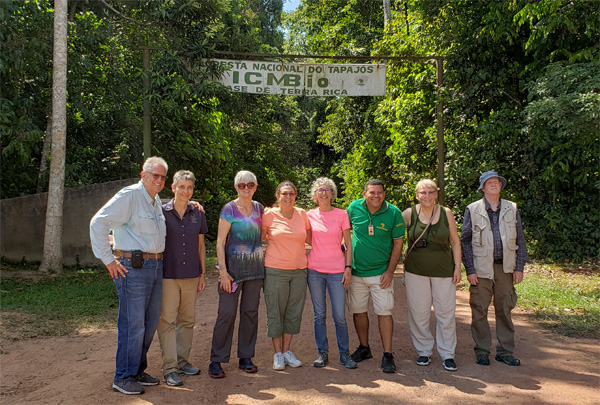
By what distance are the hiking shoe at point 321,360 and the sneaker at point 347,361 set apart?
0.47ft

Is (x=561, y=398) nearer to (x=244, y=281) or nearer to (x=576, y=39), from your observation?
(x=244, y=281)

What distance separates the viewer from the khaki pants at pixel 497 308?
520 centimetres

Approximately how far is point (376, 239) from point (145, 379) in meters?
2.41

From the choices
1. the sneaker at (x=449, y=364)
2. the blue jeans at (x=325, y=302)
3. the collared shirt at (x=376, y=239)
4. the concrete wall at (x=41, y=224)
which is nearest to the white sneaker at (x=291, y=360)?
the blue jeans at (x=325, y=302)

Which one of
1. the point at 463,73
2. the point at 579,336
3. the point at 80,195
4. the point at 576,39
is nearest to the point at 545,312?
the point at 579,336

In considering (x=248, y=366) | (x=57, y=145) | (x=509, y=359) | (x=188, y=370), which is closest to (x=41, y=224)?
(x=57, y=145)

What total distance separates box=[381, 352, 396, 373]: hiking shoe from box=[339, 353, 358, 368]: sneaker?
264 millimetres

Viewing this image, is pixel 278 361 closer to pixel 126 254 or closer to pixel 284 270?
pixel 284 270

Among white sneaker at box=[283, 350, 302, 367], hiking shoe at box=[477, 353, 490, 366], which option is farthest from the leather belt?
hiking shoe at box=[477, 353, 490, 366]

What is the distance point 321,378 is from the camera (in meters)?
4.78

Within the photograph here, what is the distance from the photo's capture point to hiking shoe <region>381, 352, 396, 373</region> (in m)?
4.92

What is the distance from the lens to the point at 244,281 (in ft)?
16.2

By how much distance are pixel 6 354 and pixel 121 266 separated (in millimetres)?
2414

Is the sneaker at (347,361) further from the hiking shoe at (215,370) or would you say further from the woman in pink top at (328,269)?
the hiking shoe at (215,370)
